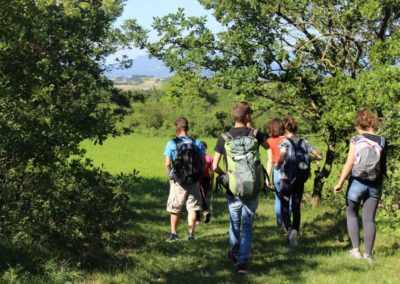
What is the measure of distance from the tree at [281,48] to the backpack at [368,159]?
9.69ft

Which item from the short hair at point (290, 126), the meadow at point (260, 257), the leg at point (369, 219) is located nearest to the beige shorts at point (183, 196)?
the meadow at point (260, 257)

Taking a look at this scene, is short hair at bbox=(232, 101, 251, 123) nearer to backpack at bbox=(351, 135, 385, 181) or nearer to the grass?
backpack at bbox=(351, 135, 385, 181)

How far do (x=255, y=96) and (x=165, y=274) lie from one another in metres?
5.14

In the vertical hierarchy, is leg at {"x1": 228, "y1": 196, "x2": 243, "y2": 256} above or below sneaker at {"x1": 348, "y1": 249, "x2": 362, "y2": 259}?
above

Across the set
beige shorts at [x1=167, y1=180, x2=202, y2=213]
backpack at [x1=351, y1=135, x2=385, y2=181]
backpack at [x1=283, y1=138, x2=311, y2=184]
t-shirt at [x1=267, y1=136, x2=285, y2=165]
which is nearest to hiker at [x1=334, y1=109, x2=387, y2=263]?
backpack at [x1=351, y1=135, x2=385, y2=181]

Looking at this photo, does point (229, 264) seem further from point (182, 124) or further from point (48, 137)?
point (48, 137)

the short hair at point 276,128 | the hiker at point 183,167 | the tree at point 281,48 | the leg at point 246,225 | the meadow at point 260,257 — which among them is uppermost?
the tree at point 281,48

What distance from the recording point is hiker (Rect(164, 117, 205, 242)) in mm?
7129

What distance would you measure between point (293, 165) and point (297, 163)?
60mm

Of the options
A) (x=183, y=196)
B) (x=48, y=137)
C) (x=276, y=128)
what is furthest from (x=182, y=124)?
(x=48, y=137)

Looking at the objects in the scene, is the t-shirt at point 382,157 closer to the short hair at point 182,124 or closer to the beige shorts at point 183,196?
the short hair at point 182,124

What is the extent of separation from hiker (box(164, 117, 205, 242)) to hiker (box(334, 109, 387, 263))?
214 cm

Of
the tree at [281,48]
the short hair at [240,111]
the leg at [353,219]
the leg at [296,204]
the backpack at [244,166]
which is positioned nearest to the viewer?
the backpack at [244,166]

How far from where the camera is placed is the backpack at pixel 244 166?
17.9 ft
